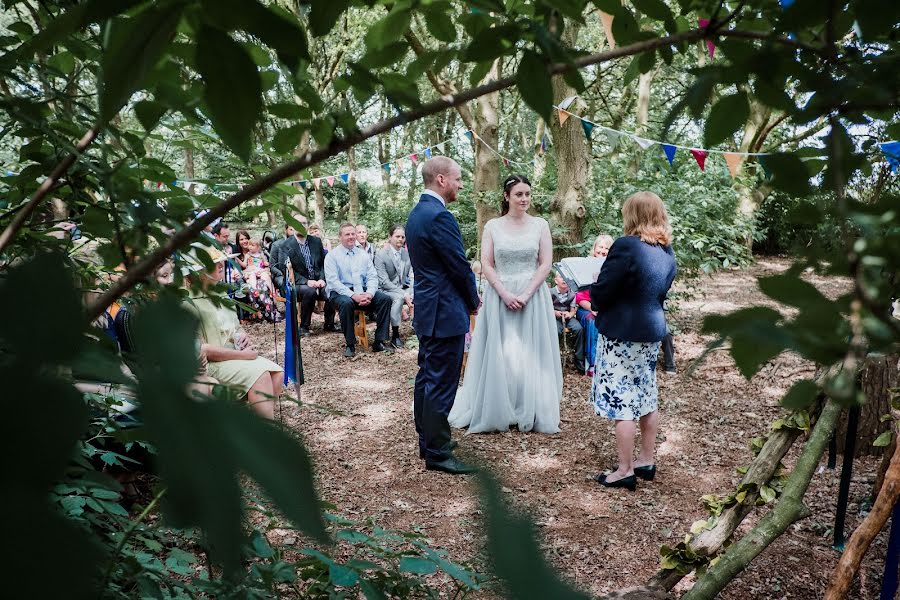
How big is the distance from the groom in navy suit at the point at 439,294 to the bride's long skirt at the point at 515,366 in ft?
2.31

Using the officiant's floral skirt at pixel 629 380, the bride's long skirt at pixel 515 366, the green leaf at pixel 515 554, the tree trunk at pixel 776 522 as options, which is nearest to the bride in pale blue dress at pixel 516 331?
the bride's long skirt at pixel 515 366

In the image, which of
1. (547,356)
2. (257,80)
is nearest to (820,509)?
(547,356)

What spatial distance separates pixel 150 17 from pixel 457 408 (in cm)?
485

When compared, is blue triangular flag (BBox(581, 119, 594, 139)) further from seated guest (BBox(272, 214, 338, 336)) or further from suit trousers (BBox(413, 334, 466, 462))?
seated guest (BBox(272, 214, 338, 336))

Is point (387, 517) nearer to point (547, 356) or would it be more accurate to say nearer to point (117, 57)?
point (547, 356)

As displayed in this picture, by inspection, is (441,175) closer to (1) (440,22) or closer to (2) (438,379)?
(2) (438,379)

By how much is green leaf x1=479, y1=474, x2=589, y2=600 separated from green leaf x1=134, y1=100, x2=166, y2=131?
72 centimetres

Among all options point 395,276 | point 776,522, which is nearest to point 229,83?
point 776,522

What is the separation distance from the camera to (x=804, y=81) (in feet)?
2.06

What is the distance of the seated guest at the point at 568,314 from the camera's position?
644 centimetres

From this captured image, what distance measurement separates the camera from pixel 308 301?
868 centimetres

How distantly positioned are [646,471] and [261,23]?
4.02 m

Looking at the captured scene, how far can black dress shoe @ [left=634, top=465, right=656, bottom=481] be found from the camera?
3.98m

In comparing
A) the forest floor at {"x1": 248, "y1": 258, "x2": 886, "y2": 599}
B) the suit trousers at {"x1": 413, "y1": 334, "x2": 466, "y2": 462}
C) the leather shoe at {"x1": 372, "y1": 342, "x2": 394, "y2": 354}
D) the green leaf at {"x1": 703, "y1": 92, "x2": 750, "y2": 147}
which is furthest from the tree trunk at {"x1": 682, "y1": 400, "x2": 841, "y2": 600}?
the leather shoe at {"x1": 372, "y1": 342, "x2": 394, "y2": 354}
